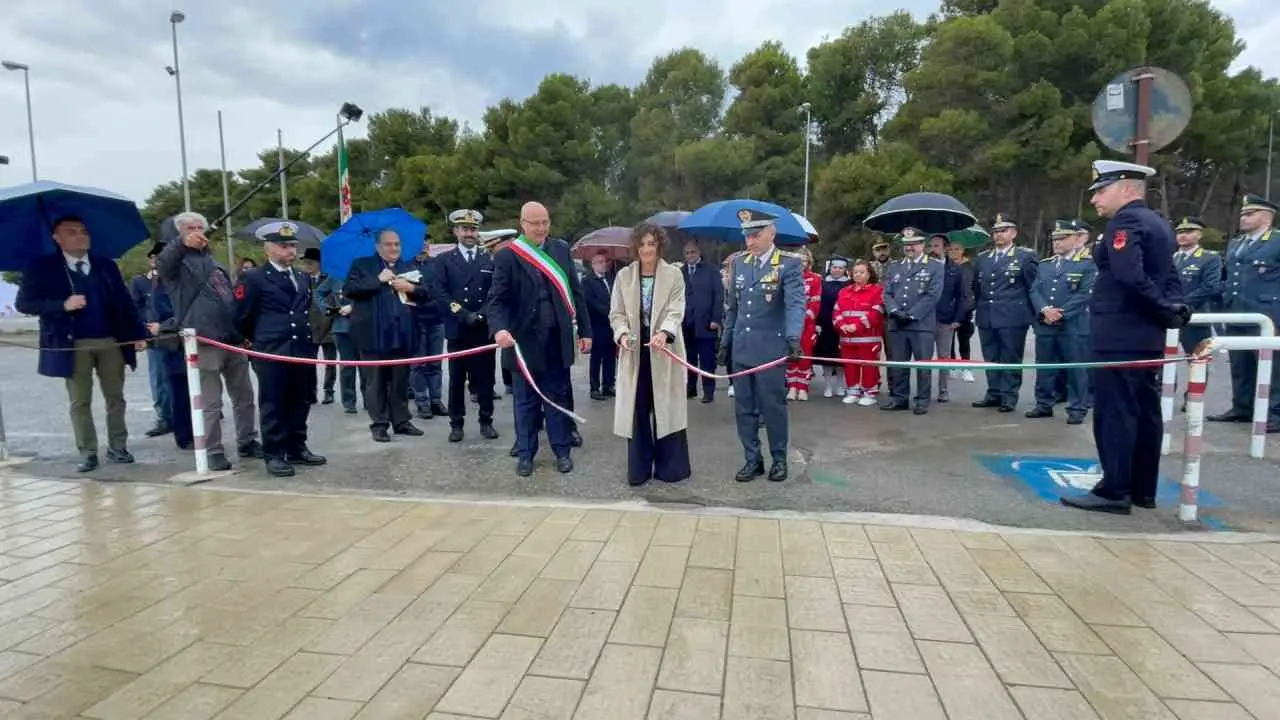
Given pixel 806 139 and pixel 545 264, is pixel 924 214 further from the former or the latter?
pixel 806 139

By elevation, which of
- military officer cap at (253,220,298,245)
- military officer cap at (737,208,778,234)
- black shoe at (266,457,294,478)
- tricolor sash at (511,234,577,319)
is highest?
military officer cap at (253,220,298,245)

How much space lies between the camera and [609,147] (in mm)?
41719

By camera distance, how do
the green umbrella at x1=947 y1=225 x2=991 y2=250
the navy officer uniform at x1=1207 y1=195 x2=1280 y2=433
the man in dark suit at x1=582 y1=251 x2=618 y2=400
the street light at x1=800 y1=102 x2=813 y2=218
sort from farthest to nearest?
the street light at x1=800 y1=102 x2=813 y2=218, the green umbrella at x1=947 y1=225 x2=991 y2=250, the man in dark suit at x1=582 y1=251 x2=618 y2=400, the navy officer uniform at x1=1207 y1=195 x2=1280 y2=433

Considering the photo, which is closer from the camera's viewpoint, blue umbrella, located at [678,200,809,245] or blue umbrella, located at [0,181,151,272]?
blue umbrella, located at [0,181,151,272]

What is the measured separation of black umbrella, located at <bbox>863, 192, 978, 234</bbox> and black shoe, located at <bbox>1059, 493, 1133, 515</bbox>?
172 inches

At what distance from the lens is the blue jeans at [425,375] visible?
335 inches

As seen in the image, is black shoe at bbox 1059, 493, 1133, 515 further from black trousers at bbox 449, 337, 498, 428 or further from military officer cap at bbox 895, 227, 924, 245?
black trousers at bbox 449, 337, 498, 428

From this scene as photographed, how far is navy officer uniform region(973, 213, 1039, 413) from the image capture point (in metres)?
8.22

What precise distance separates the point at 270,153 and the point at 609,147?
96.1 ft

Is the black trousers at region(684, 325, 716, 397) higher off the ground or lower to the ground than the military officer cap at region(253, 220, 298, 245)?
lower

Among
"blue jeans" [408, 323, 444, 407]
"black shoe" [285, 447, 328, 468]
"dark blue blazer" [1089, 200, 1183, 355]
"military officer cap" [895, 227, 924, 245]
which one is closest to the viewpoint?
"dark blue blazer" [1089, 200, 1183, 355]

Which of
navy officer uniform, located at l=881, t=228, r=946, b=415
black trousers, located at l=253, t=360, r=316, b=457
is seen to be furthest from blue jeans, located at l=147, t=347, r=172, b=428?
navy officer uniform, located at l=881, t=228, r=946, b=415

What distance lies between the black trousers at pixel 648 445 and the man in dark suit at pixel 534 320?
2.31ft

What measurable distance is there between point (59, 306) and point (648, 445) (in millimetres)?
4728
